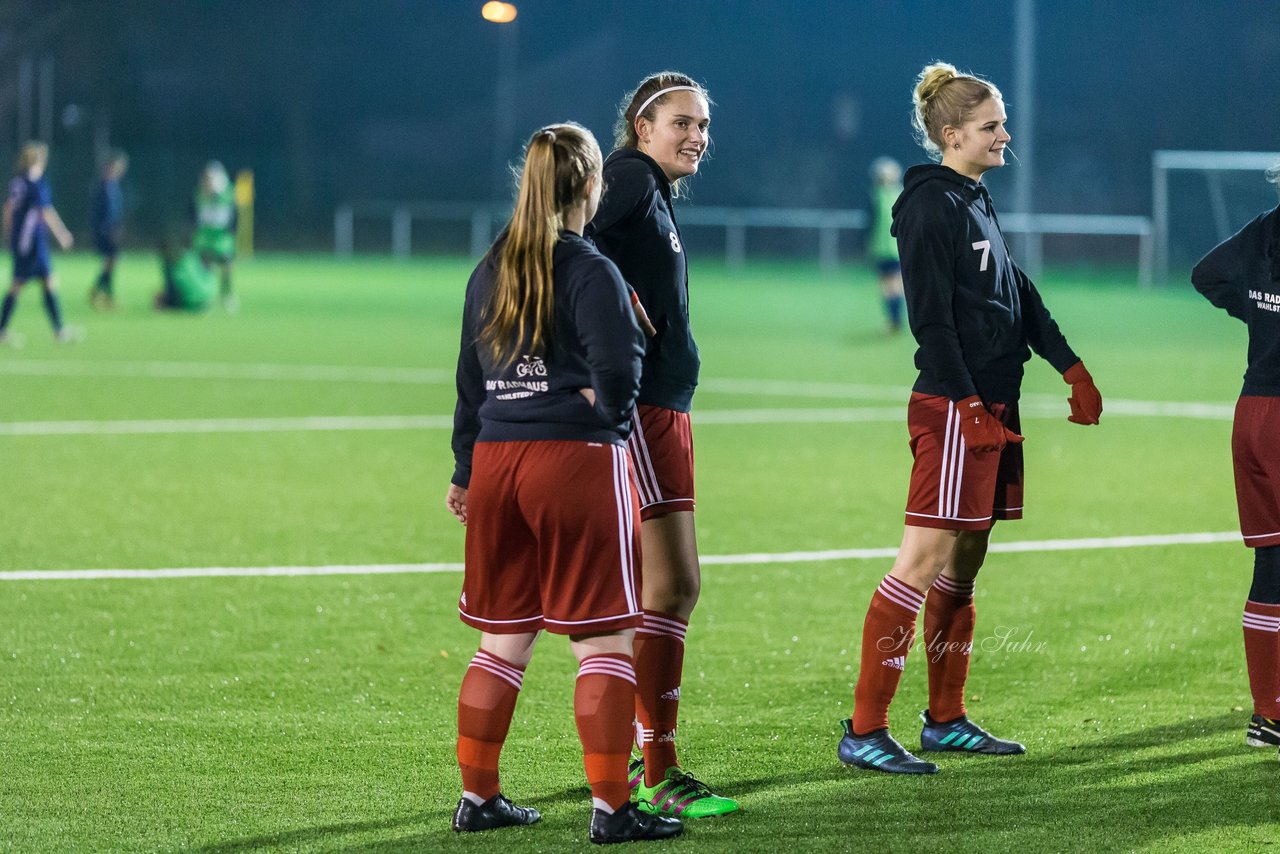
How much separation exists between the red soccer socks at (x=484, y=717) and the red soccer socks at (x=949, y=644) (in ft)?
4.92

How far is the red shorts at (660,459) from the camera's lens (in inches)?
180

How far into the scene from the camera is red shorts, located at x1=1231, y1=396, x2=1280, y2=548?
16.1ft

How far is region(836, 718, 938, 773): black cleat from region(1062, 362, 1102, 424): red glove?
1101mm

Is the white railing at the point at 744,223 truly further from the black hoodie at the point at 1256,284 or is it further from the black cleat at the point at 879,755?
the black cleat at the point at 879,755

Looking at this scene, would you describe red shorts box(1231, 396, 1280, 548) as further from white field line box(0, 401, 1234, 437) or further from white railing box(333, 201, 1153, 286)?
white railing box(333, 201, 1153, 286)

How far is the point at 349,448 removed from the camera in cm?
1141

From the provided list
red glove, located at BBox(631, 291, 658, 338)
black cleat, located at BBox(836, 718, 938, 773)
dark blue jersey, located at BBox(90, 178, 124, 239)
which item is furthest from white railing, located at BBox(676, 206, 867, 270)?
red glove, located at BBox(631, 291, 658, 338)

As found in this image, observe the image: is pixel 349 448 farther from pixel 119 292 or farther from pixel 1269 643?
pixel 119 292

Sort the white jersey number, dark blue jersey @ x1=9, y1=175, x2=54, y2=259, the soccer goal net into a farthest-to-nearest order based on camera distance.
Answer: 1. the soccer goal net
2. dark blue jersey @ x1=9, y1=175, x2=54, y2=259
3. the white jersey number

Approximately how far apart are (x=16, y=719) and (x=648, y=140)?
8.77 feet

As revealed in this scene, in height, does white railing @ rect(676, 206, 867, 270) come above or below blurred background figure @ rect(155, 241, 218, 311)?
above

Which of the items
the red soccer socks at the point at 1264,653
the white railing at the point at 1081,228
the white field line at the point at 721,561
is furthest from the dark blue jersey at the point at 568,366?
the white railing at the point at 1081,228

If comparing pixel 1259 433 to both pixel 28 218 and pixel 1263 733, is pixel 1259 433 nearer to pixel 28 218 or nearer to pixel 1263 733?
pixel 1263 733

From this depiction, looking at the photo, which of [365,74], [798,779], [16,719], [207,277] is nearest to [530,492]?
[798,779]
